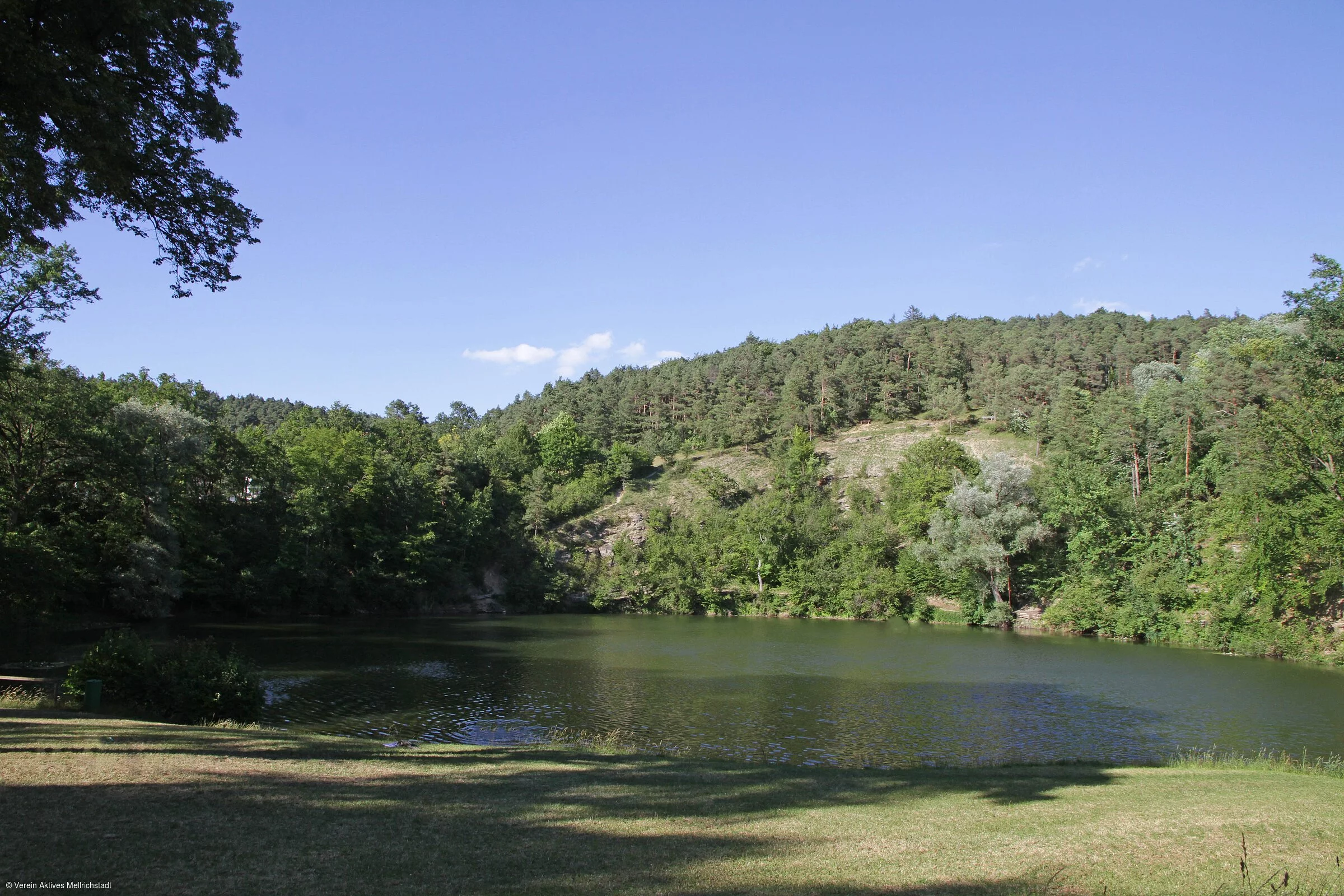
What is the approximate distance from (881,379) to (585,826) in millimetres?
91723

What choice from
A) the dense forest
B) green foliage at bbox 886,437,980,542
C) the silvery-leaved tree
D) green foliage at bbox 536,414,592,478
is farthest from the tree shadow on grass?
green foliage at bbox 536,414,592,478

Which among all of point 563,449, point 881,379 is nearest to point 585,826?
point 563,449

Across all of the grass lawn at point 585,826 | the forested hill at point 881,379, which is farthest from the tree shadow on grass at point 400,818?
the forested hill at point 881,379

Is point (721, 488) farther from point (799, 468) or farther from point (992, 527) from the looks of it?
point (992, 527)

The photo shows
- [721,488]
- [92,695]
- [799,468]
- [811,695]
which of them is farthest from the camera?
[721,488]

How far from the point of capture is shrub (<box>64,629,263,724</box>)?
17312 mm

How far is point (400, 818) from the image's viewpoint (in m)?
8.64

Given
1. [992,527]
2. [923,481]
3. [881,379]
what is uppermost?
[881,379]

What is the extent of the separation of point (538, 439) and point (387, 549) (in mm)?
33371

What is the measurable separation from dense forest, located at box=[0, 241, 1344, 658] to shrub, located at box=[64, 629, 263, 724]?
834 centimetres

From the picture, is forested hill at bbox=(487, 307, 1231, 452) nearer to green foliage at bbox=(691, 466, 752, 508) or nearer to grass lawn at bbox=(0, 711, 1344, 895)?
green foliage at bbox=(691, 466, 752, 508)

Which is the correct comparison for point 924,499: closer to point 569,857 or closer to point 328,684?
point 328,684

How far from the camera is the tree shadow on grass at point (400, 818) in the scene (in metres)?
6.73

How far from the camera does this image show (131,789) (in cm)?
880
